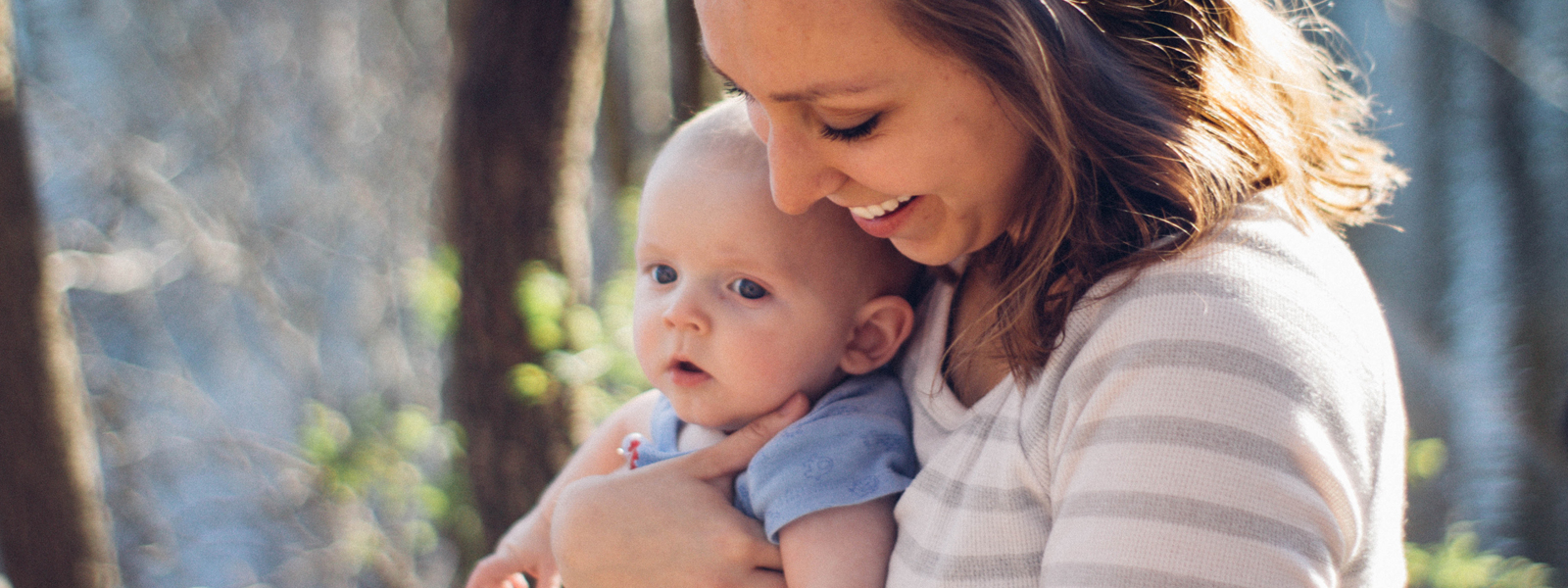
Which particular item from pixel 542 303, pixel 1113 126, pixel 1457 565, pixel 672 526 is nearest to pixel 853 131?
pixel 1113 126

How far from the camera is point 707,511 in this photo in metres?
1.33

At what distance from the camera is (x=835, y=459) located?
1.26 m

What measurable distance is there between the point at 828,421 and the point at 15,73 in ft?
9.12

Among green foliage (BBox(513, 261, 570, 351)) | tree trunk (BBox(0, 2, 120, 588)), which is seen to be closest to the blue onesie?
green foliage (BBox(513, 261, 570, 351))

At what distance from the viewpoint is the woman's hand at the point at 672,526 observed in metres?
1.30

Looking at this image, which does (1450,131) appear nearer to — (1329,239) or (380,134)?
(1329,239)

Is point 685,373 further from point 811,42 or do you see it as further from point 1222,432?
point 1222,432

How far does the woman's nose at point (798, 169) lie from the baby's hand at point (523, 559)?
3.21 ft

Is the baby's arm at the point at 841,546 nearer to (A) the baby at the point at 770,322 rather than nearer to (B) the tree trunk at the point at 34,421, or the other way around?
(A) the baby at the point at 770,322

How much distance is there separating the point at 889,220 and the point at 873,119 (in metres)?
0.17

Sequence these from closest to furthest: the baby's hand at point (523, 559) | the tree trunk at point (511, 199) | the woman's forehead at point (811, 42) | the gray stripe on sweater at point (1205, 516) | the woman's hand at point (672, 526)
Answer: the gray stripe on sweater at point (1205, 516) → the woman's forehead at point (811, 42) → the woman's hand at point (672, 526) → the baby's hand at point (523, 559) → the tree trunk at point (511, 199)

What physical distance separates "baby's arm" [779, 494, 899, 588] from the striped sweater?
0.64ft

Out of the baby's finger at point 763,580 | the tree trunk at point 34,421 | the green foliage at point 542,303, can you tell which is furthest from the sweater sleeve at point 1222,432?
the tree trunk at point 34,421

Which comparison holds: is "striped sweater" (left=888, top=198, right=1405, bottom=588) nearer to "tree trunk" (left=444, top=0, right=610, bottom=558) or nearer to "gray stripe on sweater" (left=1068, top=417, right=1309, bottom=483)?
"gray stripe on sweater" (left=1068, top=417, right=1309, bottom=483)
